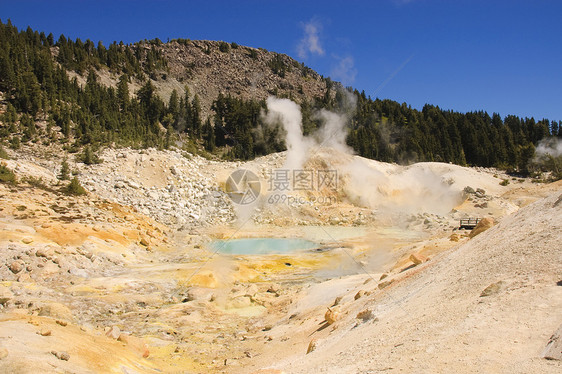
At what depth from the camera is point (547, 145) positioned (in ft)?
195

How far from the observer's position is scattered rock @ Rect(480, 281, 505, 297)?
199 inches

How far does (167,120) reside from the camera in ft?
178

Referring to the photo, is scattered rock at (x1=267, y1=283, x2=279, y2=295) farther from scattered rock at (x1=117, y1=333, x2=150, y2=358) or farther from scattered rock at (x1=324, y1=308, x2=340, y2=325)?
scattered rock at (x1=117, y1=333, x2=150, y2=358)

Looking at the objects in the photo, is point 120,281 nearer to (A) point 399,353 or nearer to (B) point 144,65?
(A) point 399,353

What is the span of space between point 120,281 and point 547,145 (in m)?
67.7

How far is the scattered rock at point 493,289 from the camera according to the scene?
5062 mm

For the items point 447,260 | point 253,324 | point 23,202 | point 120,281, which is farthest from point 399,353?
point 23,202

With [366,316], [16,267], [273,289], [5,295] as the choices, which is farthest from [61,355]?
[273,289]

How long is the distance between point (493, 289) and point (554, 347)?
171 centimetres

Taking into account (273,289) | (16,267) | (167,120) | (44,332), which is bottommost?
(273,289)

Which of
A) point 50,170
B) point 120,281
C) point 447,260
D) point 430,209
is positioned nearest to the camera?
point 447,260

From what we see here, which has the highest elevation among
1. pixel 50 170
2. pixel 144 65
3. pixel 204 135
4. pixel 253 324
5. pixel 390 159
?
pixel 144 65

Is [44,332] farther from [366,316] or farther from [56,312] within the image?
[366,316]

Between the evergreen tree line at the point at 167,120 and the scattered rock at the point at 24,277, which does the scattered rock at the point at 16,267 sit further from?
the evergreen tree line at the point at 167,120
